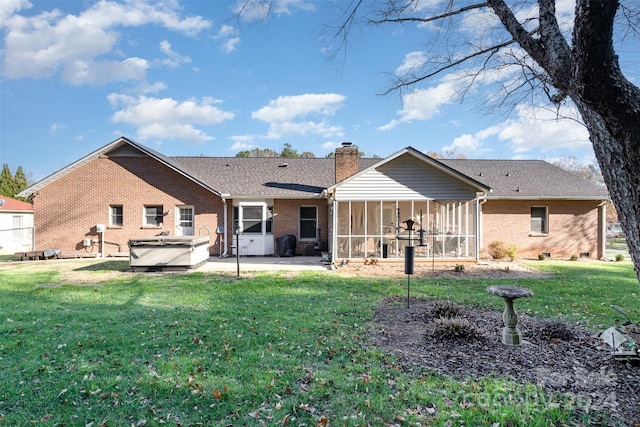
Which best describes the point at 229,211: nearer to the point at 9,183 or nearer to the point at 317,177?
the point at 317,177

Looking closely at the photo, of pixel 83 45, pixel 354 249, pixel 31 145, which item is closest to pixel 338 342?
pixel 354 249

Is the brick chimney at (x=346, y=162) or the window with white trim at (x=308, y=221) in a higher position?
the brick chimney at (x=346, y=162)

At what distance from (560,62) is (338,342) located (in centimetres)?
402

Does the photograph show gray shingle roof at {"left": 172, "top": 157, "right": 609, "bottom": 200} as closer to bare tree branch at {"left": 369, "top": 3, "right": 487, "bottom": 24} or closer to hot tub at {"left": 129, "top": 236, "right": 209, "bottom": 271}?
hot tub at {"left": 129, "top": 236, "right": 209, "bottom": 271}

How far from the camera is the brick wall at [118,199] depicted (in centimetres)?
1587

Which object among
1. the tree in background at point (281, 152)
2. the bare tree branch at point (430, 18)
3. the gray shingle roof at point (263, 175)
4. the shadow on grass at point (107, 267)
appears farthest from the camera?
the tree in background at point (281, 152)

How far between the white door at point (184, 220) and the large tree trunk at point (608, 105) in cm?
1584

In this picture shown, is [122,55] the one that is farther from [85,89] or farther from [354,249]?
[354,249]

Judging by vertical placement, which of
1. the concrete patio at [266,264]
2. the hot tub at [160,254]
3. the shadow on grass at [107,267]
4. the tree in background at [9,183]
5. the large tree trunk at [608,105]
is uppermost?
the tree in background at [9,183]

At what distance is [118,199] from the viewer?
52.3 ft

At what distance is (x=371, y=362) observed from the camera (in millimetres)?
4133

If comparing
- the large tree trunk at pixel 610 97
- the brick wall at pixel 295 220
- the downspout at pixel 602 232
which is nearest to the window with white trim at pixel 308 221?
the brick wall at pixel 295 220

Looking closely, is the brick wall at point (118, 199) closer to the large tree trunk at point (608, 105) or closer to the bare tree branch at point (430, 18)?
the bare tree branch at point (430, 18)

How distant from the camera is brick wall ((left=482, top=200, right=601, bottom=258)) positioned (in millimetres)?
16250
